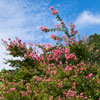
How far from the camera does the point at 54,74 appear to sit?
21.3ft

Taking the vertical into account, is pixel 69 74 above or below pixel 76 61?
below

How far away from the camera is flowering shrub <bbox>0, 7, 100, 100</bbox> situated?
5617 mm

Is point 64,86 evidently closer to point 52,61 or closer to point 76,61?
point 76,61

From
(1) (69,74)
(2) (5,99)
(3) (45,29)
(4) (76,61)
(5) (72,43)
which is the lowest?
(2) (5,99)

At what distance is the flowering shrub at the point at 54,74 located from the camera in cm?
562

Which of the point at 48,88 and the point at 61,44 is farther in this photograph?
the point at 61,44

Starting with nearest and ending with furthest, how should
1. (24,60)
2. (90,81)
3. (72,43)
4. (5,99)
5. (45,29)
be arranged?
1. (90,81)
2. (5,99)
3. (72,43)
4. (45,29)
5. (24,60)

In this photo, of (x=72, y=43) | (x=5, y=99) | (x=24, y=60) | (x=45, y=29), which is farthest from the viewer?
(x=24, y=60)

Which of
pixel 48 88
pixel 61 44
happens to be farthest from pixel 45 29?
pixel 48 88

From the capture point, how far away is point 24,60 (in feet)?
28.2

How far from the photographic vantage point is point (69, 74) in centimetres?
639

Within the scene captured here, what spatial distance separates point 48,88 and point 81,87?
90 centimetres

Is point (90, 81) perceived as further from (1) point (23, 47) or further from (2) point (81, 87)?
(1) point (23, 47)

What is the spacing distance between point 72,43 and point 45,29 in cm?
145
